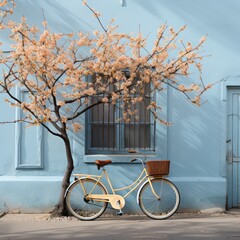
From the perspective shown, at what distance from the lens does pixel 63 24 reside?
10.2 m

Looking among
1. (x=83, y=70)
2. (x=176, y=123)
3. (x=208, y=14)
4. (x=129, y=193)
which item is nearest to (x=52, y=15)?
(x=83, y=70)

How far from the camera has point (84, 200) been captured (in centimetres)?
966

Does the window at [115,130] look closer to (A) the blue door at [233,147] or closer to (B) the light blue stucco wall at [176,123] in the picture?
(B) the light blue stucco wall at [176,123]

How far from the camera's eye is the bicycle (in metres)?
9.59

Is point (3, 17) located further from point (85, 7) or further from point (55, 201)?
point (55, 201)

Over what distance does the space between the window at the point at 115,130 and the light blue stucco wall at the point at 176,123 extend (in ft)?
0.90

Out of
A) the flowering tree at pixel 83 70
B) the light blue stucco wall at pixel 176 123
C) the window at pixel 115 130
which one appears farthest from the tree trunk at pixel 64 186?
the window at pixel 115 130

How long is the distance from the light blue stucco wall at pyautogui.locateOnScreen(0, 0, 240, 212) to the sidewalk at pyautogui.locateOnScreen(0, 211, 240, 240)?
42 cm

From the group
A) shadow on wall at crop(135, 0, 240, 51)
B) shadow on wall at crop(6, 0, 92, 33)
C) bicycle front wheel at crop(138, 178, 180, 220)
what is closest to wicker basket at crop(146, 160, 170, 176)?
bicycle front wheel at crop(138, 178, 180, 220)

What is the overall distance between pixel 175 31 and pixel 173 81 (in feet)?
2.98

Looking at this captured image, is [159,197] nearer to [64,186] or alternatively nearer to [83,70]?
[64,186]

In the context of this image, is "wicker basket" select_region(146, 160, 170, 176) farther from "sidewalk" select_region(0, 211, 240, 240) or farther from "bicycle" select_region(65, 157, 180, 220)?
"sidewalk" select_region(0, 211, 240, 240)

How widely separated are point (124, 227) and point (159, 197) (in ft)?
3.92

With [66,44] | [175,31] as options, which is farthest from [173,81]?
[66,44]
